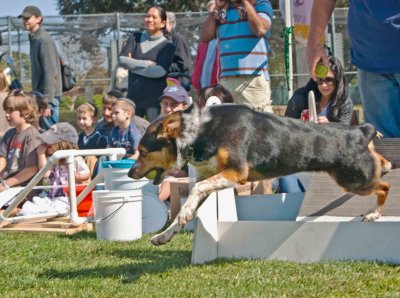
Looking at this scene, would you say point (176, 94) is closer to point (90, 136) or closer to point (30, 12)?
point (90, 136)

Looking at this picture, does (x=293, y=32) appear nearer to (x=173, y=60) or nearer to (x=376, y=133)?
(x=173, y=60)

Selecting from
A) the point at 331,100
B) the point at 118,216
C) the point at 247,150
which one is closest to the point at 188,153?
the point at 247,150

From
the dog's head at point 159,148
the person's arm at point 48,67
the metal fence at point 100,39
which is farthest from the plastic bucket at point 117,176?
the metal fence at point 100,39

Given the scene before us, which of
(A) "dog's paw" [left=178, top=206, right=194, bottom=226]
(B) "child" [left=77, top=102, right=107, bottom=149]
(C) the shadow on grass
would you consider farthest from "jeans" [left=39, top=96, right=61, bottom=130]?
(A) "dog's paw" [left=178, top=206, right=194, bottom=226]

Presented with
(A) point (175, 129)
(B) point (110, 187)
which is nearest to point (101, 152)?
(B) point (110, 187)

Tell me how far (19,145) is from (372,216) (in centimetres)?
425

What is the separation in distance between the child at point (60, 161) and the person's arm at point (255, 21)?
6.63 ft

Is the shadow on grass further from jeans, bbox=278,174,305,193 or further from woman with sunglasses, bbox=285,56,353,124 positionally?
woman with sunglasses, bbox=285,56,353,124

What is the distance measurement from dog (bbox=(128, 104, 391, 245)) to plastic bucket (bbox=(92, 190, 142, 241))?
1412mm

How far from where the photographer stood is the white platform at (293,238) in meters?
4.73

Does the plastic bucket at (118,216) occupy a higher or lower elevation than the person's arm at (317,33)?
lower

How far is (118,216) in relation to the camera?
20.6 ft

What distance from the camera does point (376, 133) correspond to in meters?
5.02

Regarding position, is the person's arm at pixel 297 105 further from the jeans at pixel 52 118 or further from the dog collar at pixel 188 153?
the jeans at pixel 52 118
